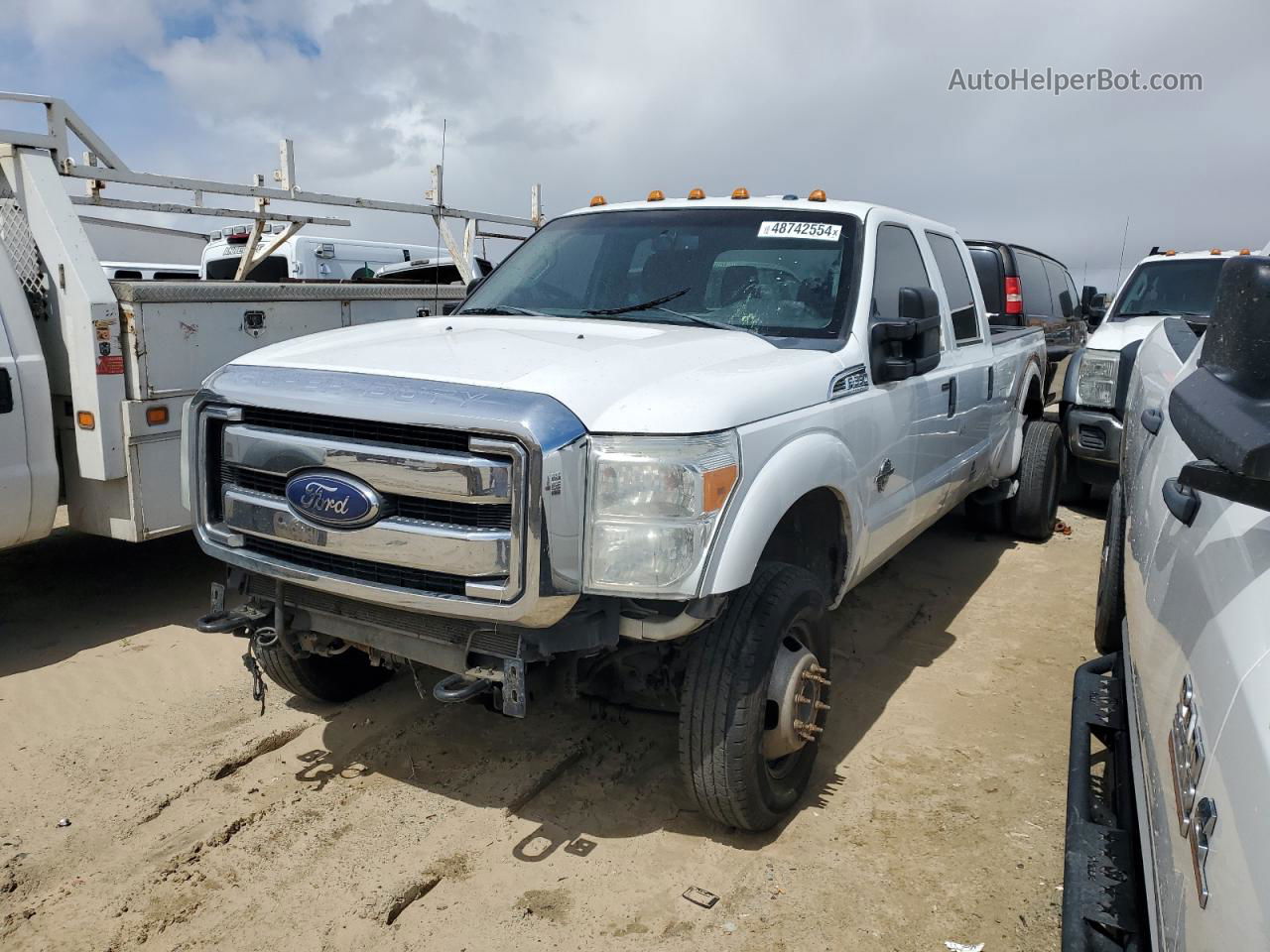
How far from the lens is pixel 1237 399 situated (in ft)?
4.60

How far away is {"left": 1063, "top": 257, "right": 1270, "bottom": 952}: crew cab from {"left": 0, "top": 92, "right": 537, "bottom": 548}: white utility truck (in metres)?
4.13

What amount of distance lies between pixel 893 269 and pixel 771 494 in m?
1.74

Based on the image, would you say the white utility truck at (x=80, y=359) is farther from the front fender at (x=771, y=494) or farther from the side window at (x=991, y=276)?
the side window at (x=991, y=276)

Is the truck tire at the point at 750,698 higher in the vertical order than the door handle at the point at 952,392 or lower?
lower

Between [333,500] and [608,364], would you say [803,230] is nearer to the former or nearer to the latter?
[608,364]

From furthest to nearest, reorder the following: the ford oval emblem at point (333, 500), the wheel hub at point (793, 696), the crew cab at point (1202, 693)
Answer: the wheel hub at point (793, 696) < the ford oval emblem at point (333, 500) < the crew cab at point (1202, 693)

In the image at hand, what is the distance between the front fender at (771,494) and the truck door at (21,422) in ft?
11.9

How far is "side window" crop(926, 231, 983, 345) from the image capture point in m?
4.89

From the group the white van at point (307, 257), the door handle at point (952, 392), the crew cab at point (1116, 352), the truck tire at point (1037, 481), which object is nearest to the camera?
the door handle at point (952, 392)

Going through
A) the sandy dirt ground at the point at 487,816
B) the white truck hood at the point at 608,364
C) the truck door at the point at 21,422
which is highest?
the white truck hood at the point at 608,364

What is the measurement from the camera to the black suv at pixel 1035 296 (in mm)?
9070

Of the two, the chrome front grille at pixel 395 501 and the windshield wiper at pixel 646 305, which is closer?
the chrome front grille at pixel 395 501

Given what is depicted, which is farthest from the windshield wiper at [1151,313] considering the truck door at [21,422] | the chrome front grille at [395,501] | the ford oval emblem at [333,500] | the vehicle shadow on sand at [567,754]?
the truck door at [21,422]

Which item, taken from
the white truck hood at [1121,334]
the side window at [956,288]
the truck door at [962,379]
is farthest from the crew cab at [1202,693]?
the white truck hood at [1121,334]
